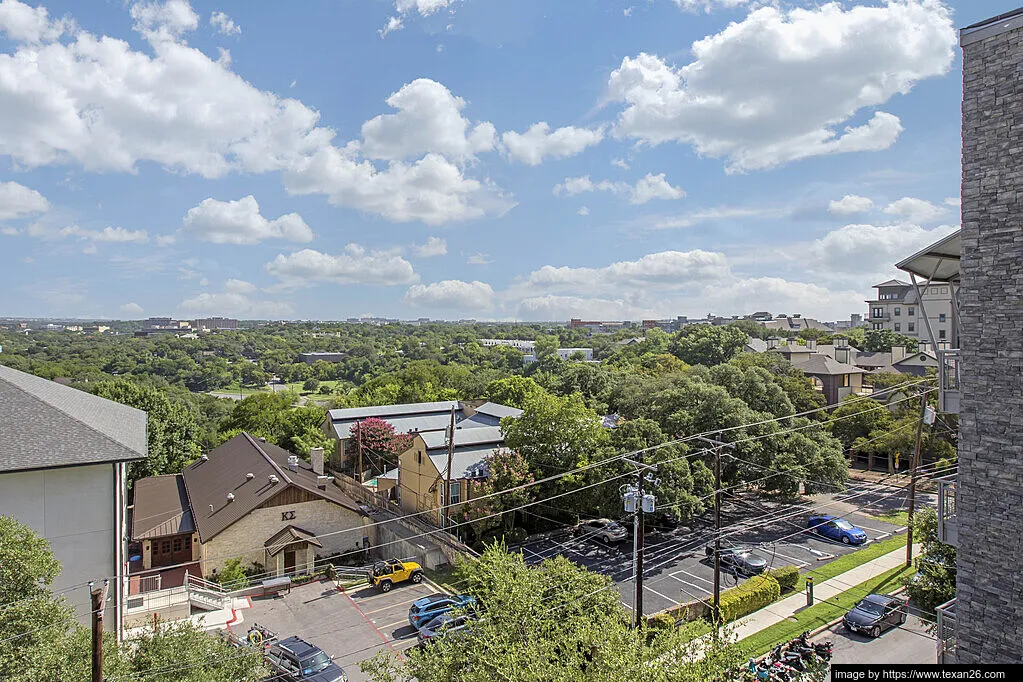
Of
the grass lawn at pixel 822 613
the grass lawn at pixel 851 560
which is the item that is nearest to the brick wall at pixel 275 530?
the grass lawn at pixel 822 613

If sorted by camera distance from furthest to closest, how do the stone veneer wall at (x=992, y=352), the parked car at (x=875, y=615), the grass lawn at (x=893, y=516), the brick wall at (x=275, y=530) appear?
the grass lawn at (x=893, y=516)
the brick wall at (x=275, y=530)
the parked car at (x=875, y=615)
the stone veneer wall at (x=992, y=352)

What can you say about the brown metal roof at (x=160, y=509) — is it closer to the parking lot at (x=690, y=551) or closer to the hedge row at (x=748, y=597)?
the parking lot at (x=690, y=551)

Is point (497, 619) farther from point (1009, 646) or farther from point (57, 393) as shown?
point (57, 393)

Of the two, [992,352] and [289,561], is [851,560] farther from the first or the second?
[289,561]

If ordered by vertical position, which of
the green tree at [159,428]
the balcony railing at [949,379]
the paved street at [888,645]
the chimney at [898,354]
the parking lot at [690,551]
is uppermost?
the balcony railing at [949,379]

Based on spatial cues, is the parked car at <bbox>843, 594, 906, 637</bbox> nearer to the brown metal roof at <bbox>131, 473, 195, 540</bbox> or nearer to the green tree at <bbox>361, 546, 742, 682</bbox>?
the green tree at <bbox>361, 546, 742, 682</bbox>

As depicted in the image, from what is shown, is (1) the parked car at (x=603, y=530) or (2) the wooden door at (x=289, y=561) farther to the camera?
(1) the parked car at (x=603, y=530)

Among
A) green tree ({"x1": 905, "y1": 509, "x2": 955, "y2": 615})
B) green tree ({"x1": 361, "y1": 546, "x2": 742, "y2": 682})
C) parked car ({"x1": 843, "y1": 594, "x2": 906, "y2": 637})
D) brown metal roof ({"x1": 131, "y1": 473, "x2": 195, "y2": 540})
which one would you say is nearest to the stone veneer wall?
green tree ({"x1": 361, "y1": 546, "x2": 742, "y2": 682})

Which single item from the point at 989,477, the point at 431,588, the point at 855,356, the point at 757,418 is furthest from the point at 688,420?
the point at 855,356
